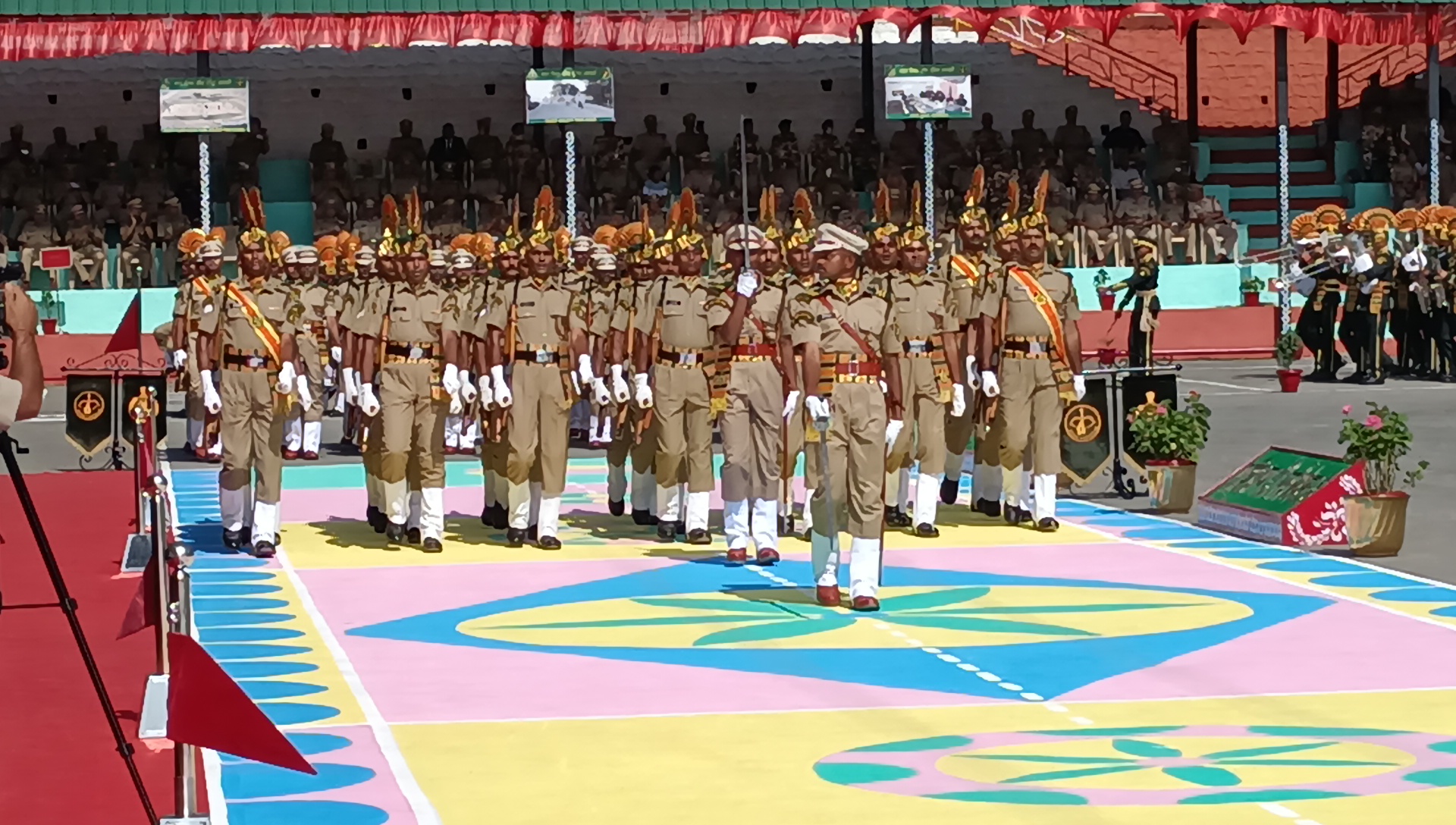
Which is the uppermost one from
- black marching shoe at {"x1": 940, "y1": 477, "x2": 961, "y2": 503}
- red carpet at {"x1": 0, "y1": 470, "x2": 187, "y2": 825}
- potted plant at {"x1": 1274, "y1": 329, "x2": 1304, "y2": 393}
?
potted plant at {"x1": 1274, "y1": 329, "x2": 1304, "y2": 393}

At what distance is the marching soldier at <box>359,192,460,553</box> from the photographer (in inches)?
746

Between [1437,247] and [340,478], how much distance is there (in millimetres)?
17733

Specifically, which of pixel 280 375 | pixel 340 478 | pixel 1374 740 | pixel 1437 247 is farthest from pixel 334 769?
pixel 1437 247

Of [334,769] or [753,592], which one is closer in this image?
[334,769]

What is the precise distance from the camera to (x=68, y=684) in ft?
41.6

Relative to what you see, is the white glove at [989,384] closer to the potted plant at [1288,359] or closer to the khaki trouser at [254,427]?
the khaki trouser at [254,427]

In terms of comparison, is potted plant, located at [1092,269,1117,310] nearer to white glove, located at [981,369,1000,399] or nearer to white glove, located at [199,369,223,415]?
white glove, located at [981,369,1000,399]

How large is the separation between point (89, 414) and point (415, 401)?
776 cm

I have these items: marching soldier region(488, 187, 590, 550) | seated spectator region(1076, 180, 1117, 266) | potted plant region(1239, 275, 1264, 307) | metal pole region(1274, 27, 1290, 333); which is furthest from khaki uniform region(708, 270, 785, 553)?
potted plant region(1239, 275, 1264, 307)

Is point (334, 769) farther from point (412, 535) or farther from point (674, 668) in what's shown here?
point (412, 535)

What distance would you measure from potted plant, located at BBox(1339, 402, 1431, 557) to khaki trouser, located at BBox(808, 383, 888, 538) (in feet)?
12.8

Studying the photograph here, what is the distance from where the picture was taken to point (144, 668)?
508 inches

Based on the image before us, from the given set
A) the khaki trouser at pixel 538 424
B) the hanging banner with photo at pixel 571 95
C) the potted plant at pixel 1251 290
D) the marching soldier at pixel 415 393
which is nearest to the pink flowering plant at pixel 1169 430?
the khaki trouser at pixel 538 424

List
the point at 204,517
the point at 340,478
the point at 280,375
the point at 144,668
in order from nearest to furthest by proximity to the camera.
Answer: the point at 144,668 → the point at 280,375 → the point at 204,517 → the point at 340,478
